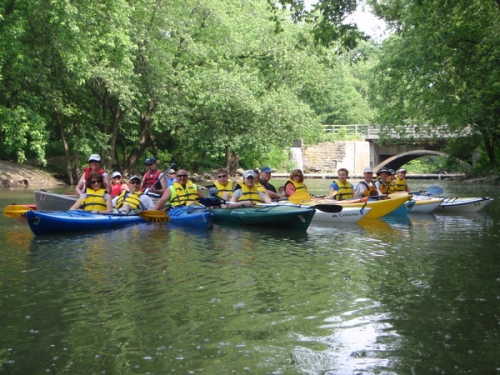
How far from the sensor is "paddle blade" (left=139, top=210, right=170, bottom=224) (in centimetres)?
1205

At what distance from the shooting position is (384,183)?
15766 mm

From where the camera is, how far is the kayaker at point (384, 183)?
15672 millimetres

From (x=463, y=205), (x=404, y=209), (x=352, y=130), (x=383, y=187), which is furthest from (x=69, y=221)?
(x=352, y=130)

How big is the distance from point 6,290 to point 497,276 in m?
5.42

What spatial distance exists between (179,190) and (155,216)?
3.38 ft

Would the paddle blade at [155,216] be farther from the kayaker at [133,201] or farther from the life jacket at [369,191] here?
the life jacket at [369,191]

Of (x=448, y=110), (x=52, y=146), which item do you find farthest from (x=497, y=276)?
(x=52, y=146)

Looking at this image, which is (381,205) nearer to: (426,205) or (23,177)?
(426,205)

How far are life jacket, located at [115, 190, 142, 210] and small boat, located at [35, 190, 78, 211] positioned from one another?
126 centimetres

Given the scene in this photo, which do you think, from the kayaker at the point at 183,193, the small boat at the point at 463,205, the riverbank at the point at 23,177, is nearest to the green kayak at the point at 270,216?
the kayaker at the point at 183,193

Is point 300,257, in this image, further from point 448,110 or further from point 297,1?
point 448,110

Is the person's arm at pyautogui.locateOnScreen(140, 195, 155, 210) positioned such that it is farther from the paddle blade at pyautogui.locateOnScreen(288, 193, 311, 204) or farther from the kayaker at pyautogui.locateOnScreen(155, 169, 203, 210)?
the paddle blade at pyautogui.locateOnScreen(288, 193, 311, 204)

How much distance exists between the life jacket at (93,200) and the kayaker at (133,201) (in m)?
0.69

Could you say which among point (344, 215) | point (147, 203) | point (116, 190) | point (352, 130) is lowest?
point (344, 215)
